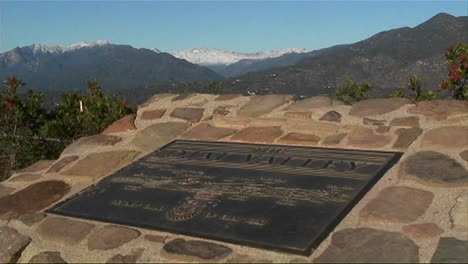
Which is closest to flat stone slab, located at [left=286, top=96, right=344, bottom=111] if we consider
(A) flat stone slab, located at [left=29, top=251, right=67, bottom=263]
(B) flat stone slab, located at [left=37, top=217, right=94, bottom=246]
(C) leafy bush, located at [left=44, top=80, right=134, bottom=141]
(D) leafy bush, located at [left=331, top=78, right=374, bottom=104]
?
(B) flat stone slab, located at [left=37, top=217, right=94, bottom=246]

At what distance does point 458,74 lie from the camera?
18.5 ft

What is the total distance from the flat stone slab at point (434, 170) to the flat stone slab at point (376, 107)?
0.75 m

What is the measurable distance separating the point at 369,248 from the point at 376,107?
1.85 m

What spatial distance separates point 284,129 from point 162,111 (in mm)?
1349

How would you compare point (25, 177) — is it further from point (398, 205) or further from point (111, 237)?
point (398, 205)

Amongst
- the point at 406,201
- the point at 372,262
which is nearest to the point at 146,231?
the point at 372,262

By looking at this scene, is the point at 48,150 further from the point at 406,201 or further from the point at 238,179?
the point at 406,201

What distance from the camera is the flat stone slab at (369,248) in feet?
7.81

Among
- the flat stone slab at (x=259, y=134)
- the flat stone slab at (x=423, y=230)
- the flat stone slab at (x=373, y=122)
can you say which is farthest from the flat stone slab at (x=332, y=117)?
the flat stone slab at (x=423, y=230)

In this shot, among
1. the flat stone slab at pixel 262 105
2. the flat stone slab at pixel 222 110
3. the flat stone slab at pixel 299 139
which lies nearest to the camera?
the flat stone slab at pixel 299 139

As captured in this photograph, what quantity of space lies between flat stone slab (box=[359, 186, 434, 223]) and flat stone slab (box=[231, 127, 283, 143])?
1.27m

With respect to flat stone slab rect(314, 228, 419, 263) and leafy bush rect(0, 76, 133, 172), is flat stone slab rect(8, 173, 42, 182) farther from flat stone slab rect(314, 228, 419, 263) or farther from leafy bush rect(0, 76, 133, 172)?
flat stone slab rect(314, 228, 419, 263)

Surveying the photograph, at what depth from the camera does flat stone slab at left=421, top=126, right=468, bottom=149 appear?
3.29 metres

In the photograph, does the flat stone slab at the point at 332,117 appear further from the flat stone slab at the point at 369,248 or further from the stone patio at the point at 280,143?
the flat stone slab at the point at 369,248
